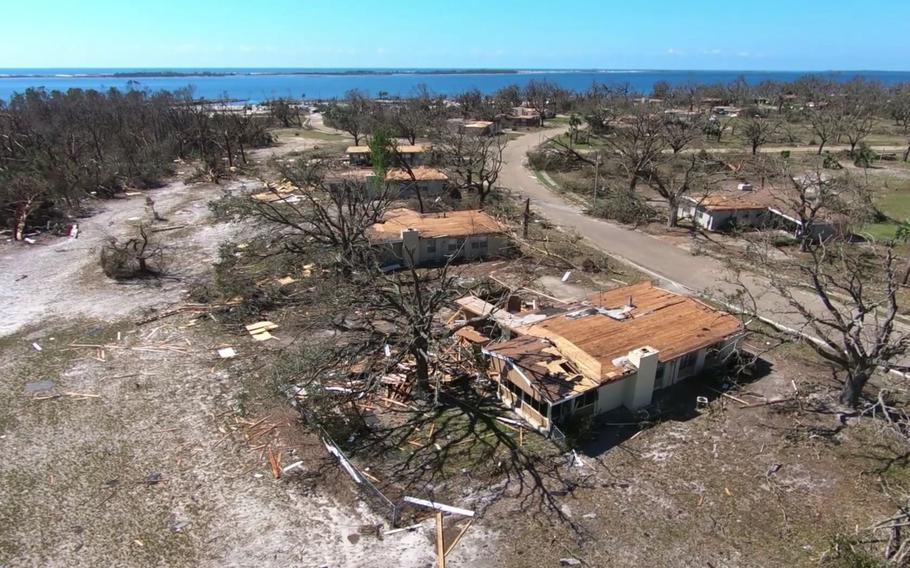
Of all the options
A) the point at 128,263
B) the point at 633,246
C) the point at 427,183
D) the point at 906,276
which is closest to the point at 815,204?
the point at 906,276

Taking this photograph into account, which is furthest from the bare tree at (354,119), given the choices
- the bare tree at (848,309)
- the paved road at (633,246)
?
the bare tree at (848,309)

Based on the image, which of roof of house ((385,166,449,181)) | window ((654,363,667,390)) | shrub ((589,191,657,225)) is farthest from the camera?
roof of house ((385,166,449,181))

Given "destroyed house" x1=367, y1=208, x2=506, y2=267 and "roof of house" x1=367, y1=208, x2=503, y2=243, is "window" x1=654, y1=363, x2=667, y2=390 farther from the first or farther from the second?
"roof of house" x1=367, y1=208, x2=503, y2=243

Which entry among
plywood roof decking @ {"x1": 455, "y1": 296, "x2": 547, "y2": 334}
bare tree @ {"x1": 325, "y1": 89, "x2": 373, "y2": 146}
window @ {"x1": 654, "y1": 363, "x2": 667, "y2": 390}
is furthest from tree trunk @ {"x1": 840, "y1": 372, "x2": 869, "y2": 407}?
bare tree @ {"x1": 325, "y1": 89, "x2": 373, "y2": 146}

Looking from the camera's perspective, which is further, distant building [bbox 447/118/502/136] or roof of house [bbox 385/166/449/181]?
distant building [bbox 447/118/502/136]

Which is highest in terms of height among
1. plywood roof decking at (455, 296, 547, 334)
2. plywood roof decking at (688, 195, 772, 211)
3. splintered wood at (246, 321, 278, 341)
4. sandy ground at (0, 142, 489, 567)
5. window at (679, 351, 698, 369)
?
plywood roof decking at (688, 195, 772, 211)

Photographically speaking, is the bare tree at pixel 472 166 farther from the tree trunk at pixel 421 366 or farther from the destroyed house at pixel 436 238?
the tree trunk at pixel 421 366

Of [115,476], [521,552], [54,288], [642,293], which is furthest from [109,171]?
[521,552]
